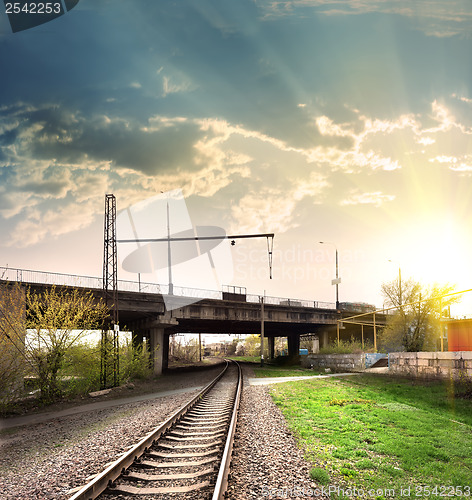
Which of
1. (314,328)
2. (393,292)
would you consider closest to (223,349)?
(314,328)

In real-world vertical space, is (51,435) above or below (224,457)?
below

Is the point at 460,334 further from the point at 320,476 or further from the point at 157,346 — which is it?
the point at 320,476

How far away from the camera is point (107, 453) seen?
27.1 feet

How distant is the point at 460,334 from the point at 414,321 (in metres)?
7.04

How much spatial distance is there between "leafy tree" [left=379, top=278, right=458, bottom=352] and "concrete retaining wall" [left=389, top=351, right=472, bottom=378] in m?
8.06

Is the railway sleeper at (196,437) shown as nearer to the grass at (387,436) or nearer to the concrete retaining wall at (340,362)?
the grass at (387,436)

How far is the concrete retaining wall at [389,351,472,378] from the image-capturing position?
16.3 metres

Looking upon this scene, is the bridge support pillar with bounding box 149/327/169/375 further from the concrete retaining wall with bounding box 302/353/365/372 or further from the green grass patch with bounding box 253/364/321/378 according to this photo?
the concrete retaining wall with bounding box 302/353/365/372

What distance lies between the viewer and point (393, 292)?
4031 centimetres

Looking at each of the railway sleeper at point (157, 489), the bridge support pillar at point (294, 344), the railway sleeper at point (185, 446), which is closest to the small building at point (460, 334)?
the railway sleeper at point (185, 446)

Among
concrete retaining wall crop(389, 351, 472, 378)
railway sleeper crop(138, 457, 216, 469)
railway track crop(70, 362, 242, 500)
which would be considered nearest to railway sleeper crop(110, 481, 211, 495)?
railway track crop(70, 362, 242, 500)

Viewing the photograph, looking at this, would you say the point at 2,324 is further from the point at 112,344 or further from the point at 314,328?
the point at 314,328

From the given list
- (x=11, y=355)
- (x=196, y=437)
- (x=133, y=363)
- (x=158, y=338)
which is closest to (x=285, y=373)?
(x=158, y=338)

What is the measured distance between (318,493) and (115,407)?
1261 centimetres
